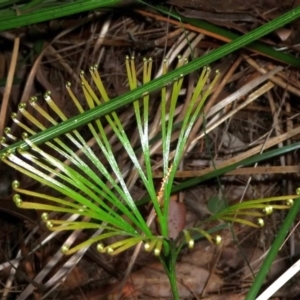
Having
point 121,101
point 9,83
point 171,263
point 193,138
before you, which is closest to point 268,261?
point 171,263

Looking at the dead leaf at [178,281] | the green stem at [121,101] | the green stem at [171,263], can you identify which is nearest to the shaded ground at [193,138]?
the dead leaf at [178,281]

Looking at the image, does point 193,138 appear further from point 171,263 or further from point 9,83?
point 171,263

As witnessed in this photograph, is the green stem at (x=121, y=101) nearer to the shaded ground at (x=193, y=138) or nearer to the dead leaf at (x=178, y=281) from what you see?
the shaded ground at (x=193, y=138)

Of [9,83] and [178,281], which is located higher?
[9,83]

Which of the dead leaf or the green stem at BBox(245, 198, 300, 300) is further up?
the green stem at BBox(245, 198, 300, 300)

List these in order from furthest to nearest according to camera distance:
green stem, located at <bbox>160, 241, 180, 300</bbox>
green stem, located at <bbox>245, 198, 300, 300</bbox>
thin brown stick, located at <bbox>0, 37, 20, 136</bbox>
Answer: thin brown stick, located at <bbox>0, 37, 20, 136</bbox>, green stem, located at <bbox>245, 198, 300, 300</bbox>, green stem, located at <bbox>160, 241, 180, 300</bbox>

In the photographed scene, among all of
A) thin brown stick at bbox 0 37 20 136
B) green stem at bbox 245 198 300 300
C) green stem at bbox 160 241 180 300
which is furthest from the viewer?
thin brown stick at bbox 0 37 20 136

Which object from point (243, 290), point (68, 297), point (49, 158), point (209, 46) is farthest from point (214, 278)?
point (49, 158)

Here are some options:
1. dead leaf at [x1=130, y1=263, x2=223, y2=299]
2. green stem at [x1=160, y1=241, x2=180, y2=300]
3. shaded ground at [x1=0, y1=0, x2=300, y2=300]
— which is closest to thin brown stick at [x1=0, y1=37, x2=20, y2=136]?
shaded ground at [x1=0, y1=0, x2=300, y2=300]

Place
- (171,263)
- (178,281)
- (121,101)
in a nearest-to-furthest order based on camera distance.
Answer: (171,263) < (121,101) < (178,281)

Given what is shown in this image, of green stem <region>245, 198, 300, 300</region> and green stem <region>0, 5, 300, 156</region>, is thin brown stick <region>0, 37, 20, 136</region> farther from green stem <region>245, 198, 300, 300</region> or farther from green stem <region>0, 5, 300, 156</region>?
green stem <region>245, 198, 300, 300</region>

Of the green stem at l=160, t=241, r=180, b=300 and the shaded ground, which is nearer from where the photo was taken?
the green stem at l=160, t=241, r=180, b=300

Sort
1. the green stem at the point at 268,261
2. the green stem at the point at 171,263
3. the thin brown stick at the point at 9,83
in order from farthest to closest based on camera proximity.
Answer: the thin brown stick at the point at 9,83 < the green stem at the point at 268,261 < the green stem at the point at 171,263
